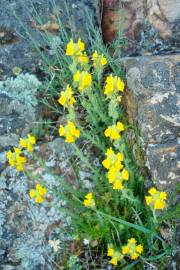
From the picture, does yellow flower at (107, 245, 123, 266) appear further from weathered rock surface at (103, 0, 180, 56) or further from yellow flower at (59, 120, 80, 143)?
weathered rock surface at (103, 0, 180, 56)

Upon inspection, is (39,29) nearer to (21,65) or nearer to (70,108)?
(21,65)

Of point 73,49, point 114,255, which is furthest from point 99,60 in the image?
point 114,255

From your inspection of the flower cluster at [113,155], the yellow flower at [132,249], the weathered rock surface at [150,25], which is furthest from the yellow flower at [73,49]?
the yellow flower at [132,249]

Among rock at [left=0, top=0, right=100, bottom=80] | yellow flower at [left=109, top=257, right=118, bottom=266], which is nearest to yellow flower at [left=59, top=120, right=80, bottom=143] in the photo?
yellow flower at [left=109, top=257, right=118, bottom=266]

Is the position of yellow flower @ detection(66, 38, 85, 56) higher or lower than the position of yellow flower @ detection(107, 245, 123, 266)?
higher

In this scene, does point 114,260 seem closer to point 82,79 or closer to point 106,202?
point 106,202
